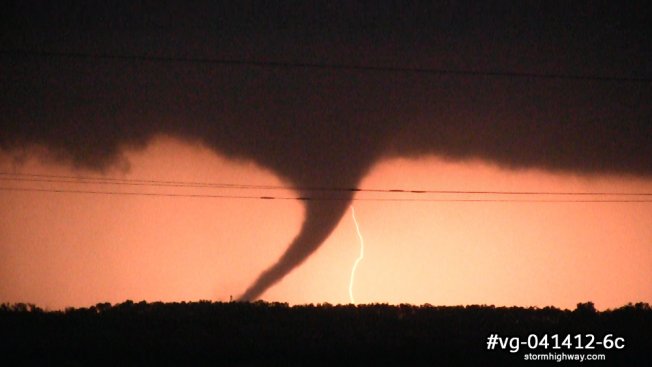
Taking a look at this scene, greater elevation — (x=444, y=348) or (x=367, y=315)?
(x=367, y=315)

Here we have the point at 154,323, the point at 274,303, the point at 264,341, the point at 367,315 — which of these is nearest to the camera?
the point at 264,341

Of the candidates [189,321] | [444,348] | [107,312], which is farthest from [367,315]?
[107,312]

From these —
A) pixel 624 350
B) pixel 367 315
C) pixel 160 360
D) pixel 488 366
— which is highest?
pixel 367 315

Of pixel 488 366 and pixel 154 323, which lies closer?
pixel 488 366

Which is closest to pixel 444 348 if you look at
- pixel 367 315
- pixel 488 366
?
pixel 488 366

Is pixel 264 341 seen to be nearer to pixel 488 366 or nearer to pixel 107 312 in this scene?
pixel 488 366

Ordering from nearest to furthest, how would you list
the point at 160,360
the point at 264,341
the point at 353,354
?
the point at 160,360 < the point at 353,354 < the point at 264,341

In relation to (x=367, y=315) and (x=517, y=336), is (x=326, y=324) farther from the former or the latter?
(x=517, y=336)
